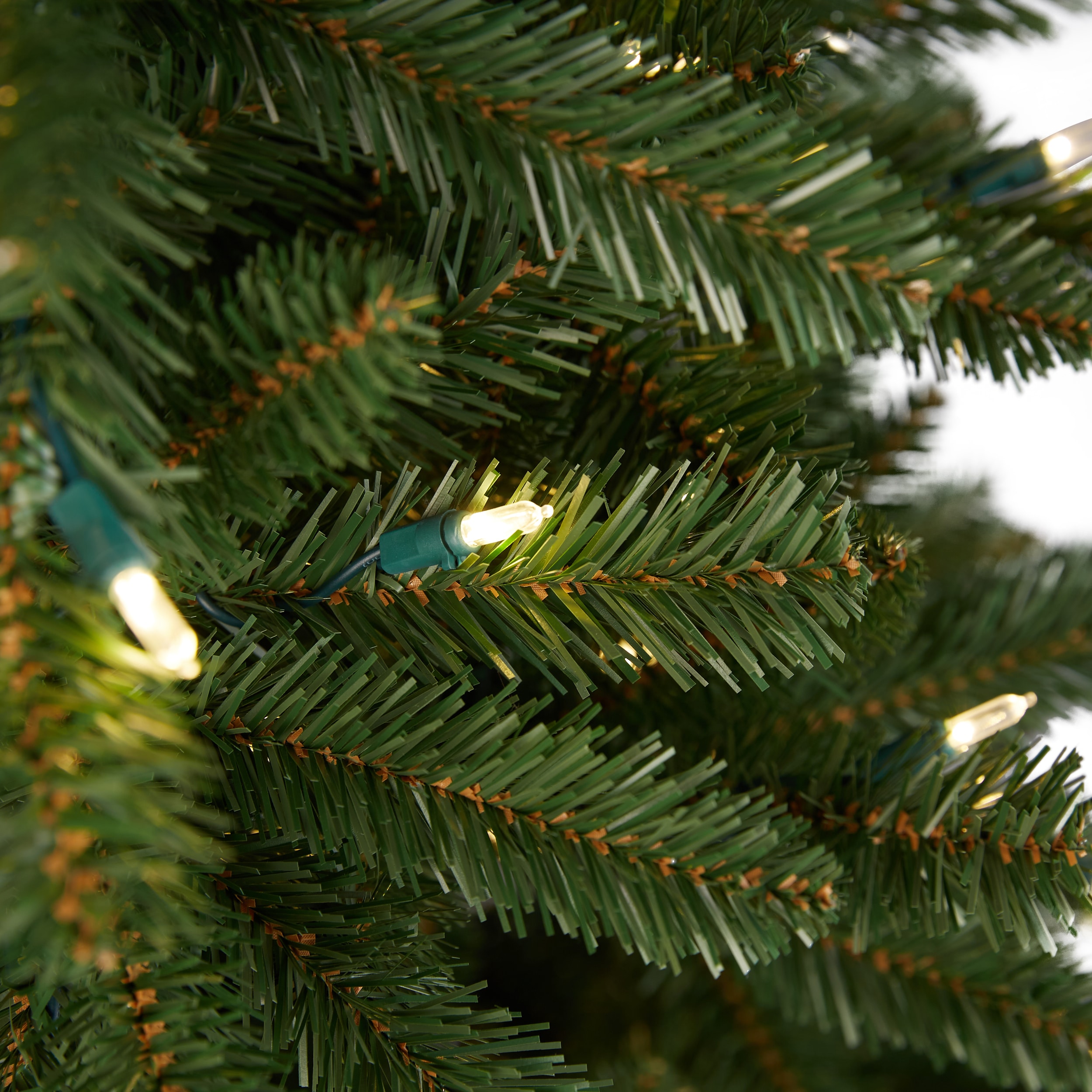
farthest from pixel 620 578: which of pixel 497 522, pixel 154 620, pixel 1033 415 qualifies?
pixel 1033 415

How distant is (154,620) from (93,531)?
31 millimetres

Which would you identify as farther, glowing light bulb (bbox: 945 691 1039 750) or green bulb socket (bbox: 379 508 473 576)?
glowing light bulb (bbox: 945 691 1039 750)

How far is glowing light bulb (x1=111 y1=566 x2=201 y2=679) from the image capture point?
239mm

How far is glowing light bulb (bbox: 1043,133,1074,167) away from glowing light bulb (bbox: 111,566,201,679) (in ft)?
1.61

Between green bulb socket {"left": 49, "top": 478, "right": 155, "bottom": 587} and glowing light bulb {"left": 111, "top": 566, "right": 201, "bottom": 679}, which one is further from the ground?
green bulb socket {"left": 49, "top": 478, "right": 155, "bottom": 587}

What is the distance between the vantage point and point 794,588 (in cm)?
37

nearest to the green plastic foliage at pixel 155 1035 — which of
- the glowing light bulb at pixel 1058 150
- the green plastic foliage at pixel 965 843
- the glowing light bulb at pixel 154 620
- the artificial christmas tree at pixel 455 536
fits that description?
the artificial christmas tree at pixel 455 536

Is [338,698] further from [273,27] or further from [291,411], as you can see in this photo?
[273,27]

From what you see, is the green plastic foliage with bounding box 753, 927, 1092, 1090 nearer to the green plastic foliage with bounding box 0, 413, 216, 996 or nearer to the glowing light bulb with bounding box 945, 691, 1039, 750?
the glowing light bulb with bounding box 945, 691, 1039, 750

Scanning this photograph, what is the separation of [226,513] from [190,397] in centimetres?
4

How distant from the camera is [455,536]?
1.08ft

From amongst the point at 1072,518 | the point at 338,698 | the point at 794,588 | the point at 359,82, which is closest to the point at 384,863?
the point at 338,698

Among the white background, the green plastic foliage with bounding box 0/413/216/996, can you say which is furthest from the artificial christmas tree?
the white background

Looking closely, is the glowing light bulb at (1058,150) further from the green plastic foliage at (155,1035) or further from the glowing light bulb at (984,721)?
the green plastic foliage at (155,1035)
